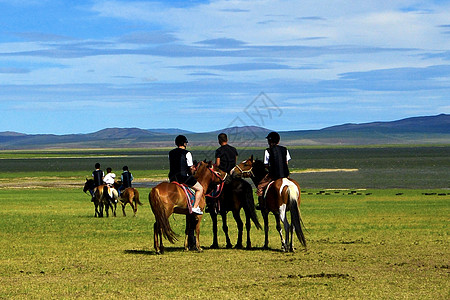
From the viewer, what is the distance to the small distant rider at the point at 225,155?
1739cm

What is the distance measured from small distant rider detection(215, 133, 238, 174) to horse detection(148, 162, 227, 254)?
189 millimetres

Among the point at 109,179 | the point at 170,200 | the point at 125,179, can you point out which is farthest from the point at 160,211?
the point at 125,179

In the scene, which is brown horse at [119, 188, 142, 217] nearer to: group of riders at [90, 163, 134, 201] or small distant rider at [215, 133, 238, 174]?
group of riders at [90, 163, 134, 201]

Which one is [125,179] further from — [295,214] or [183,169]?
[295,214]

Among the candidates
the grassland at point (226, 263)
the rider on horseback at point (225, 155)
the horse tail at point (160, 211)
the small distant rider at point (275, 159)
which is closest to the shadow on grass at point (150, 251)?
the grassland at point (226, 263)

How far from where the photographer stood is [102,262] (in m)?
15.3

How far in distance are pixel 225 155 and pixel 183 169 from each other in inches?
44.8

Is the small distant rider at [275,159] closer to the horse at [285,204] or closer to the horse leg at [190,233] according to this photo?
the horse at [285,204]

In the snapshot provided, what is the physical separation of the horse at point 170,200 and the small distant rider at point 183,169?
0.58ft

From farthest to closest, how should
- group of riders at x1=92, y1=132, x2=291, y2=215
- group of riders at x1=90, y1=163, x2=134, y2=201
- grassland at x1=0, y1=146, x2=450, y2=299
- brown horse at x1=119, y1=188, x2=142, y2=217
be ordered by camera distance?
group of riders at x1=90, y1=163, x2=134, y2=201 < brown horse at x1=119, y1=188, x2=142, y2=217 < group of riders at x1=92, y1=132, x2=291, y2=215 < grassland at x1=0, y1=146, x2=450, y2=299

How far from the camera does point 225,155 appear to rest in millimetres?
17391

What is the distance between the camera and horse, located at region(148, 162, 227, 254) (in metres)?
16.5

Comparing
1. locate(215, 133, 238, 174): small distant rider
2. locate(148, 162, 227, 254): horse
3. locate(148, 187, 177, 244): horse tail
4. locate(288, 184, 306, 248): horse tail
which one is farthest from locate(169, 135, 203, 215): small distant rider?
locate(288, 184, 306, 248): horse tail

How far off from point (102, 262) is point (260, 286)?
14.3 feet
